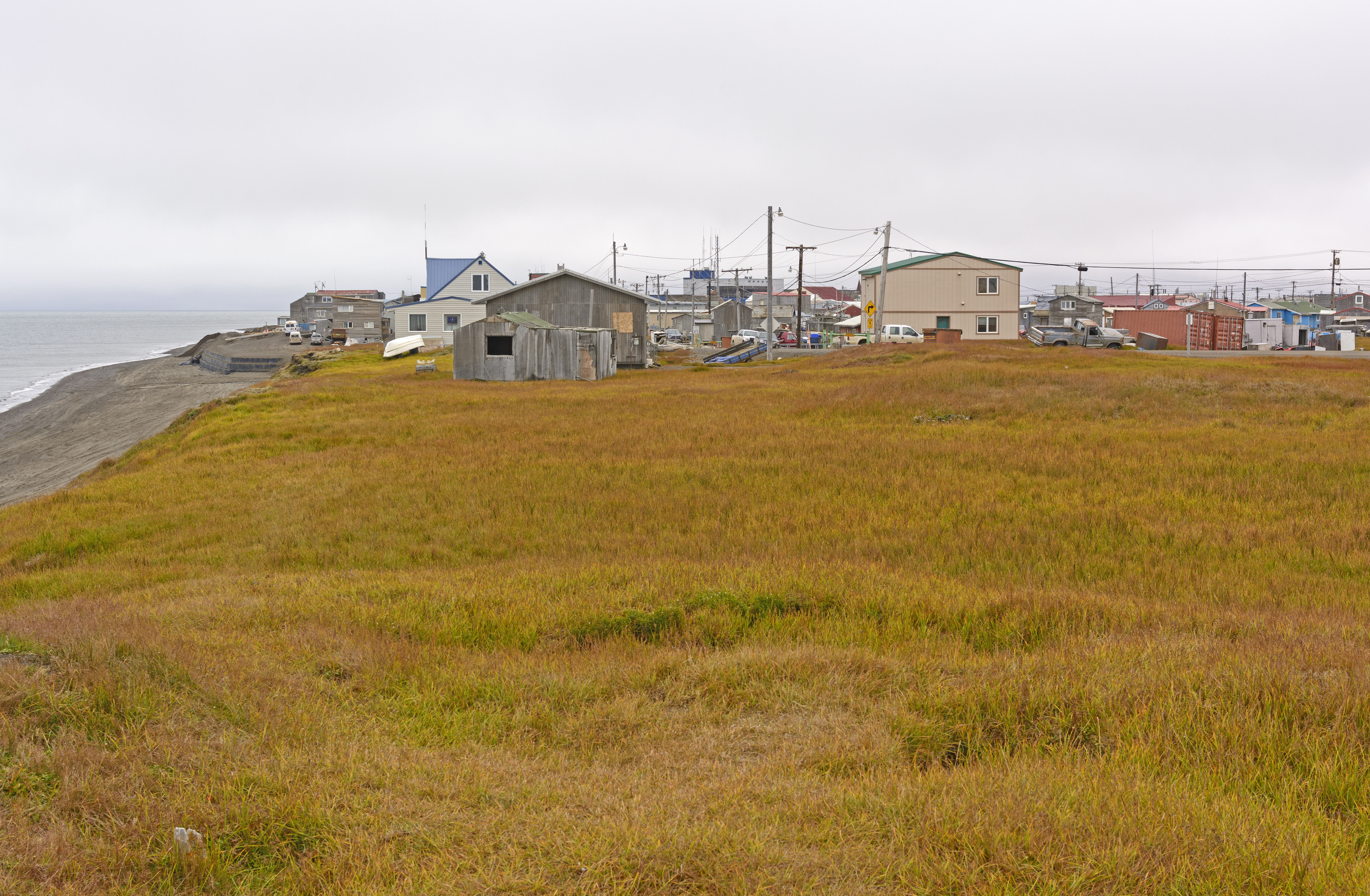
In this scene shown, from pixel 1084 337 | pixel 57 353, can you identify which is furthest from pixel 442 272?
pixel 57 353

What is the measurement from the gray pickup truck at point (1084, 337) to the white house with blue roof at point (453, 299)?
130 ft

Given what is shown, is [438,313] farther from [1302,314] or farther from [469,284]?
[1302,314]

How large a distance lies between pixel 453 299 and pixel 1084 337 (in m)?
45.2

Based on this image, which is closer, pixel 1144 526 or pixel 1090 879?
pixel 1090 879

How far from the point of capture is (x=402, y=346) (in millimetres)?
62500

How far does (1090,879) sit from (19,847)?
445cm

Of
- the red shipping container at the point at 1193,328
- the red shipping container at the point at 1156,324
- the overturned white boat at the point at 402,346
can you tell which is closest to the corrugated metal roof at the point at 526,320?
the overturned white boat at the point at 402,346

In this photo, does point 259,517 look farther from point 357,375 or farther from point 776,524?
point 357,375

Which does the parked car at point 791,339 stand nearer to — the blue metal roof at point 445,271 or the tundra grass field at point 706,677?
the blue metal roof at point 445,271

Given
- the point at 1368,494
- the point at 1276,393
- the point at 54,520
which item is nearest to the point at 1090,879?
the point at 1368,494

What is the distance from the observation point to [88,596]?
31.6ft

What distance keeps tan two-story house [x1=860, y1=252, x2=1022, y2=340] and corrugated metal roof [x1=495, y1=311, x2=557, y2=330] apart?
2827 cm

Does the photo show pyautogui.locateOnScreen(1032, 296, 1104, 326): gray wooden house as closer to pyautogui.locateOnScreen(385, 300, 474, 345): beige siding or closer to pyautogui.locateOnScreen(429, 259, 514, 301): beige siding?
pyautogui.locateOnScreen(429, 259, 514, 301): beige siding

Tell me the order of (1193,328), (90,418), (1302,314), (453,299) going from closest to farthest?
1. (90,418)
2. (1193,328)
3. (453,299)
4. (1302,314)
